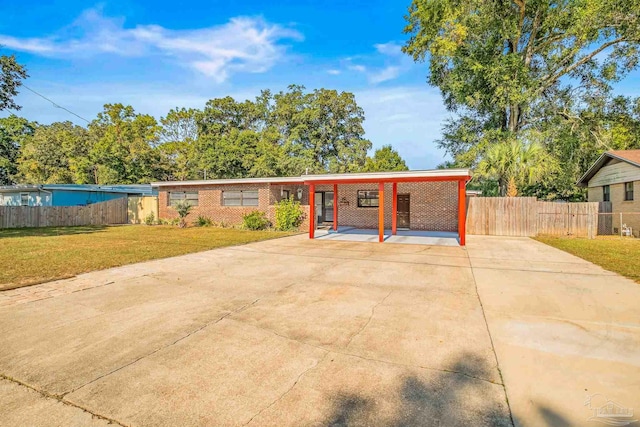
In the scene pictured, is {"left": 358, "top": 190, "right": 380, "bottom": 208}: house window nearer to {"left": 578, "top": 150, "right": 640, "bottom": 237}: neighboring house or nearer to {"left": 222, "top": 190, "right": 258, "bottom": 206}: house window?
{"left": 222, "top": 190, "right": 258, "bottom": 206}: house window

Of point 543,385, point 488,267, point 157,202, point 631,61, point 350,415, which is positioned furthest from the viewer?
point 157,202

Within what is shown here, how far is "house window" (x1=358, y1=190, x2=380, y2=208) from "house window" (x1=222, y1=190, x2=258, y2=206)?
5590mm

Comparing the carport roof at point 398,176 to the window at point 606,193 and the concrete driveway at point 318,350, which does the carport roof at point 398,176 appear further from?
the window at point 606,193

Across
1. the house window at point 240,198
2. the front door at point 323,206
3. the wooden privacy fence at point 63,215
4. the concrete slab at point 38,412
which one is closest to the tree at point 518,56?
the front door at point 323,206

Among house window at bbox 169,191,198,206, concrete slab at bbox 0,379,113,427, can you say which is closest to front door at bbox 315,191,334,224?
house window at bbox 169,191,198,206

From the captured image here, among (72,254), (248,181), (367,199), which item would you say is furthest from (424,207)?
(72,254)

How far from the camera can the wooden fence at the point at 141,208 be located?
2061 cm

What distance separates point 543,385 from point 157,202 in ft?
71.3

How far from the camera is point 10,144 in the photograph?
34.5 meters

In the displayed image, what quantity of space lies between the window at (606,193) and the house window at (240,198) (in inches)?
732

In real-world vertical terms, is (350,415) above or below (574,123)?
below

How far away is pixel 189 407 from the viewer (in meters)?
2.36

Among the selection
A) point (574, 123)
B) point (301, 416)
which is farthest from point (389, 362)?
point (574, 123)

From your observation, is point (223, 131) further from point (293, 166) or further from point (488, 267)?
point (488, 267)
